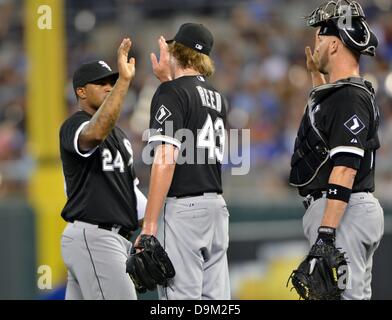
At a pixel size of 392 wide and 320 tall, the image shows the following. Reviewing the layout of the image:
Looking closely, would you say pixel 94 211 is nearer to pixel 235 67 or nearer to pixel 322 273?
pixel 322 273

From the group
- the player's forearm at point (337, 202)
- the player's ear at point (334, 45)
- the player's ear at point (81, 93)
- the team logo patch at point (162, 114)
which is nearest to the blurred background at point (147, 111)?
the player's ear at point (81, 93)

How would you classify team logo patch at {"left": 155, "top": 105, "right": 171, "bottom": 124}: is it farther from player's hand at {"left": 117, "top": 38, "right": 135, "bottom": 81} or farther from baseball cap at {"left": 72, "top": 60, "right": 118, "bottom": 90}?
baseball cap at {"left": 72, "top": 60, "right": 118, "bottom": 90}

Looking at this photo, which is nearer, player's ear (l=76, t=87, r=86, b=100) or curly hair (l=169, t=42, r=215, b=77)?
curly hair (l=169, t=42, r=215, b=77)

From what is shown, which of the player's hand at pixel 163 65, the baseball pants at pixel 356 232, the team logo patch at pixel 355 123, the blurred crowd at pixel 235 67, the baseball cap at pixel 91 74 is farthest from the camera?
the blurred crowd at pixel 235 67

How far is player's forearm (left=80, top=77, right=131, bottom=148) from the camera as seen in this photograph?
18.1 ft

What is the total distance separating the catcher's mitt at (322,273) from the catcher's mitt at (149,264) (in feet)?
2.45

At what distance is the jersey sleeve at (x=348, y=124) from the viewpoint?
519 cm

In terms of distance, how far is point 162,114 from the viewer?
18.2 feet

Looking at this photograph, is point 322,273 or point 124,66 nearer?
point 322,273

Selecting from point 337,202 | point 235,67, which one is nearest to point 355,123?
point 337,202

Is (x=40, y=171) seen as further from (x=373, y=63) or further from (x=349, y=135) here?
(x=349, y=135)

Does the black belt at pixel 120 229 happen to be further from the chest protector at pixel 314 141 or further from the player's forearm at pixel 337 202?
the player's forearm at pixel 337 202

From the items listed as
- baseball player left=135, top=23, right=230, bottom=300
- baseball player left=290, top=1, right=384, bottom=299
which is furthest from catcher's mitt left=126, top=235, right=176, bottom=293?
baseball player left=290, top=1, right=384, bottom=299

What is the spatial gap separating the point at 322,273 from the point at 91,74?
200 cm
